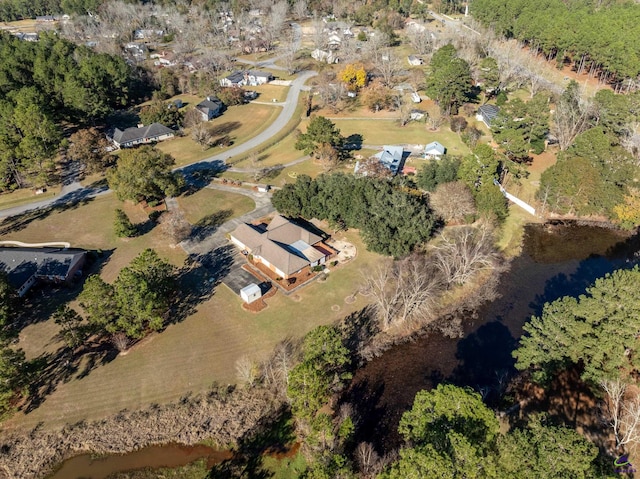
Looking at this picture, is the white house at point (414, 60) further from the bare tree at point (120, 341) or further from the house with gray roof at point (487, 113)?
the bare tree at point (120, 341)

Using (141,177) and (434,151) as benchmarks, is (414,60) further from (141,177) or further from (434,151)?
(141,177)

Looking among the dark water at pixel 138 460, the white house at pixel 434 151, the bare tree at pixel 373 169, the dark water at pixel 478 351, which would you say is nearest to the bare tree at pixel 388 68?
the white house at pixel 434 151

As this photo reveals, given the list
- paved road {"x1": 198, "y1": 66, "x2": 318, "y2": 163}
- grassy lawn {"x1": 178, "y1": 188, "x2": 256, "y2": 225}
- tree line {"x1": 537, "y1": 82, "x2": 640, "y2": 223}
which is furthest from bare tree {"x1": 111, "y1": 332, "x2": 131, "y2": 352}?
tree line {"x1": 537, "y1": 82, "x2": 640, "y2": 223}

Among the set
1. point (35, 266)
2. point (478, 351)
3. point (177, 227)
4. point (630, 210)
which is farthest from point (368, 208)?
point (35, 266)

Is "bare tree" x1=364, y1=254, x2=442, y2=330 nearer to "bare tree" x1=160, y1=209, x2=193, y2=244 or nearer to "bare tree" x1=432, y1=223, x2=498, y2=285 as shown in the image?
"bare tree" x1=432, y1=223, x2=498, y2=285

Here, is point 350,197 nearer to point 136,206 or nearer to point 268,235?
point 268,235

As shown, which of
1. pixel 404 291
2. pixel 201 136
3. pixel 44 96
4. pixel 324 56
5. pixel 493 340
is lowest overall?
pixel 493 340
